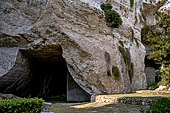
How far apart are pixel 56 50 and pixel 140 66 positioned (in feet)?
31.4

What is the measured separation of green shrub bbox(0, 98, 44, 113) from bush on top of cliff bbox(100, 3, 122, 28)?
36.1 ft

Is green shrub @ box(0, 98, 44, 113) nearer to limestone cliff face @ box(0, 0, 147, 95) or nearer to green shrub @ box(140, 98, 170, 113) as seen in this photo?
green shrub @ box(140, 98, 170, 113)

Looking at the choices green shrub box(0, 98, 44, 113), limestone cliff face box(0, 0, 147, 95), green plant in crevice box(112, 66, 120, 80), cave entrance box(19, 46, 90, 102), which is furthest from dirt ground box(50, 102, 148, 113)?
green plant in crevice box(112, 66, 120, 80)

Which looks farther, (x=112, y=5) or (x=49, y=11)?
(x=112, y=5)

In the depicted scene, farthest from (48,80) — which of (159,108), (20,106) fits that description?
(159,108)

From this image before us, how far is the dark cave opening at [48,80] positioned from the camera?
61.1 feet

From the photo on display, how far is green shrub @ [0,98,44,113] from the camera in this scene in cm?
492

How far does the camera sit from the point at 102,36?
1455 centimetres

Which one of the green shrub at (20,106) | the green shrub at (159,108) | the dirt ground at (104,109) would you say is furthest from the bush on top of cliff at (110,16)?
the green shrub at (159,108)

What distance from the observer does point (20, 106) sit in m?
5.25

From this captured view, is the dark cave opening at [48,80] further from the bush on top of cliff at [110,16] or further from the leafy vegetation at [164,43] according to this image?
the leafy vegetation at [164,43]

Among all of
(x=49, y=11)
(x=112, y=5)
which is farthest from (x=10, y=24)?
(x=112, y=5)

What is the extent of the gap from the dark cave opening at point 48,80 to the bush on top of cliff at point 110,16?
6225mm

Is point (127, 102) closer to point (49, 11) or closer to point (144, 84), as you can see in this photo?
point (49, 11)
